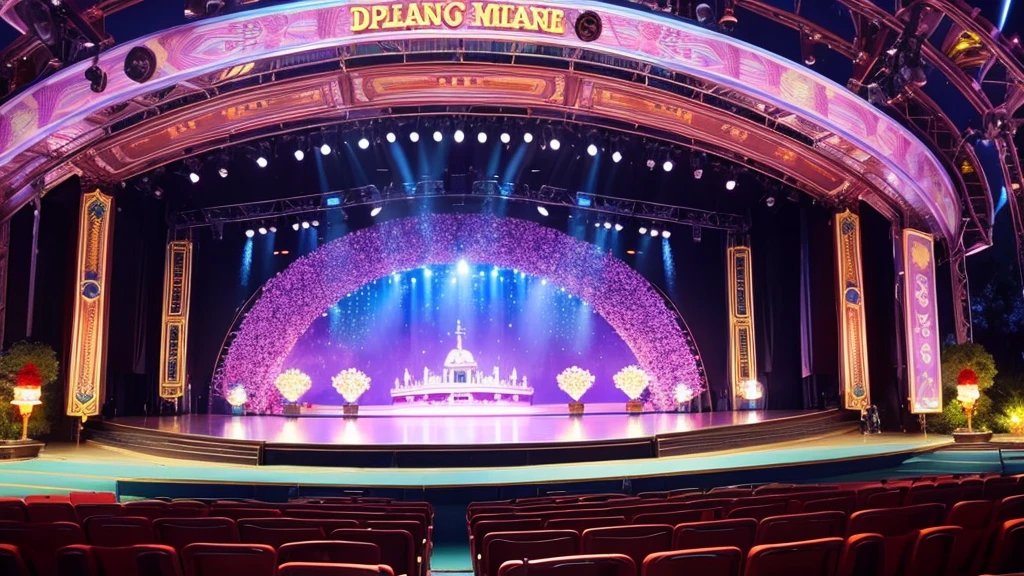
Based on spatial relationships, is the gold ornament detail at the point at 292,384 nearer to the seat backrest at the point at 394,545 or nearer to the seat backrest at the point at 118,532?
the seat backrest at the point at 118,532

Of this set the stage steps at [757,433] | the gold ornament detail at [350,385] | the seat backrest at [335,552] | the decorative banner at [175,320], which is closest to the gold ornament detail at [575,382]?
the gold ornament detail at [350,385]

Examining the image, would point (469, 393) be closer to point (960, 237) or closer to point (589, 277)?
point (589, 277)

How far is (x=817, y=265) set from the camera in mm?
17500

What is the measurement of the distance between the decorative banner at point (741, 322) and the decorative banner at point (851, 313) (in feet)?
11.9

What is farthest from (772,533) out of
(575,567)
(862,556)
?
(575,567)

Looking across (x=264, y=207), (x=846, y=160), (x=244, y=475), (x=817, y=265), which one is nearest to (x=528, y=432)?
(x=244, y=475)

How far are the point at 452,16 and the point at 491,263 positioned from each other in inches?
414

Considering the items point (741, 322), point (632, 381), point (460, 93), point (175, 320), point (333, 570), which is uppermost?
point (460, 93)

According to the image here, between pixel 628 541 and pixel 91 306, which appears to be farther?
pixel 91 306

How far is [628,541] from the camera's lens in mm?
3170

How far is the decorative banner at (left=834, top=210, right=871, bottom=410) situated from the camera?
15.6 meters

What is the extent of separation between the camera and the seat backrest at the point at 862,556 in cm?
278

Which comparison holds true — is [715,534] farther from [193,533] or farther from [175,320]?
[175,320]

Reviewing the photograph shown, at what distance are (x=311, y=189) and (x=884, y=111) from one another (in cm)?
1197
